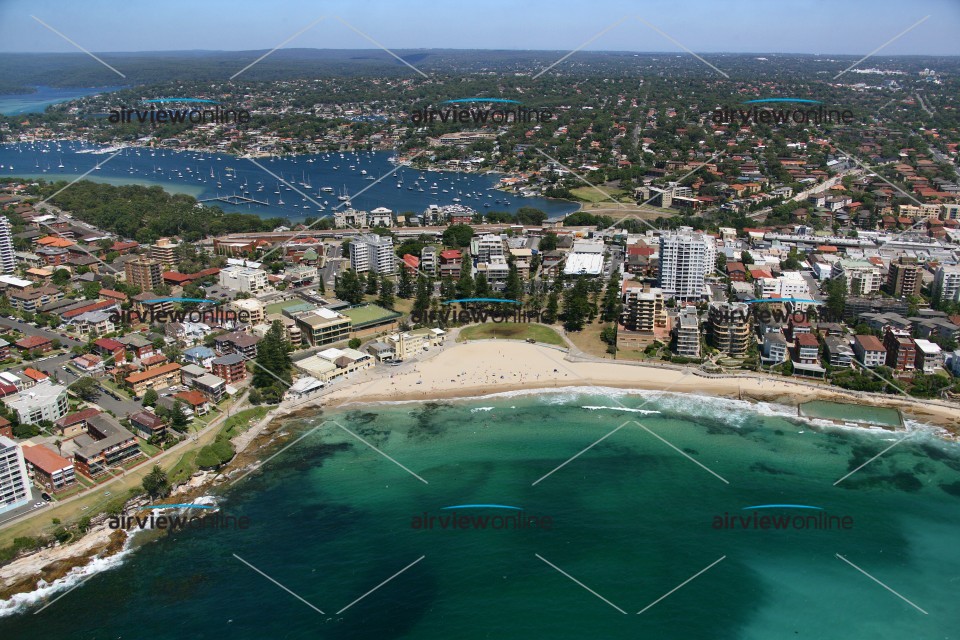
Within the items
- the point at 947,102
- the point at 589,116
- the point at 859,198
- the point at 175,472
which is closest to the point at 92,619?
the point at 175,472

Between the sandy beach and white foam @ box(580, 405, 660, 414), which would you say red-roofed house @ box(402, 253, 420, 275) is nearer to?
the sandy beach

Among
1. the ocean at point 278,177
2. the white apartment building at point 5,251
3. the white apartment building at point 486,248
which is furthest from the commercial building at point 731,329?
the white apartment building at point 5,251

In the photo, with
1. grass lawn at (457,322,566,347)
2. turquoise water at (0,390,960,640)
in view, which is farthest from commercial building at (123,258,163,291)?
turquoise water at (0,390,960,640)

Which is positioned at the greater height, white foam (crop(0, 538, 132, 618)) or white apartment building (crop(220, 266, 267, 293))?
white apartment building (crop(220, 266, 267, 293))

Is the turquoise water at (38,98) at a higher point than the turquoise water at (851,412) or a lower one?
higher

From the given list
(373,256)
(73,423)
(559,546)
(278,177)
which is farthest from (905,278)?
(278,177)

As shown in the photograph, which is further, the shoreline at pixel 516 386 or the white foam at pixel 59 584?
the shoreline at pixel 516 386

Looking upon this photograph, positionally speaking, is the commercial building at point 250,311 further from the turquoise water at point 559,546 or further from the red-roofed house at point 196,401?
the turquoise water at point 559,546

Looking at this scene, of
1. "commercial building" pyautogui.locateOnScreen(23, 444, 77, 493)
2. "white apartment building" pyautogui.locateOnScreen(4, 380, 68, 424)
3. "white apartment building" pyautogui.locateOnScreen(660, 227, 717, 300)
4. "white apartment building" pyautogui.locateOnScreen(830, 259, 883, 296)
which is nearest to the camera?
"commercial building" pyautogui.locateOnScreen(23, 444, 77, 493)
